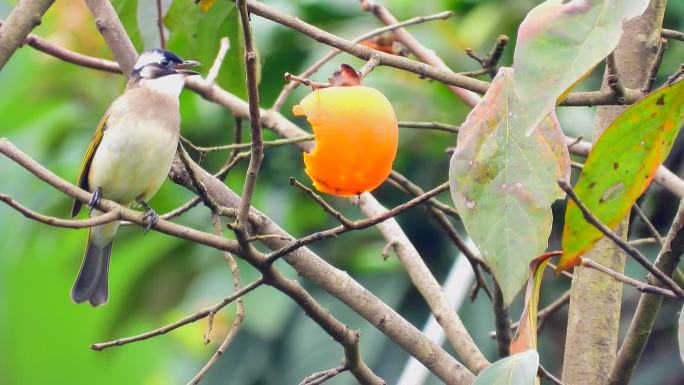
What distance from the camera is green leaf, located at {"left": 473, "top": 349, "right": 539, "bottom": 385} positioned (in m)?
1.04

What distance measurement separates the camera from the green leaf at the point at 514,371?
1.04m

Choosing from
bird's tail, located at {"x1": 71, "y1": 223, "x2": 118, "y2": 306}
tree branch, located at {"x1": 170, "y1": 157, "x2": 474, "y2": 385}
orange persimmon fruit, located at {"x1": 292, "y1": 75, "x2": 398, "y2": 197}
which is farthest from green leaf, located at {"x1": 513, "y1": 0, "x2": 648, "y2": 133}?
bird's tail, located at {"x1": 71, "y1": 223, "x2": 118, "y2": 306}

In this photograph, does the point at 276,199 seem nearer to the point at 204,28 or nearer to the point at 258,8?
the point at 204,28

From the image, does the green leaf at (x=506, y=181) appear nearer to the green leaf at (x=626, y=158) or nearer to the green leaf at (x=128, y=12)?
the green leaf at (x=626, y=158)

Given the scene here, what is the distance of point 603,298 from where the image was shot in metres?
1.53

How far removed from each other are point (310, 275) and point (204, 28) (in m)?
0.75

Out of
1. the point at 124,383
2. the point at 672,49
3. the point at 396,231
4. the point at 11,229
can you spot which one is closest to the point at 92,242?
the point at 396,231

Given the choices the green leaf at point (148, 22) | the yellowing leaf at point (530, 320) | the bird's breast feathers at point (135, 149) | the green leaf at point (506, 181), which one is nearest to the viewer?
the green leaf at point (506, 181)

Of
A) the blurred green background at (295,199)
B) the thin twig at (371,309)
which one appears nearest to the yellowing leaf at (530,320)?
the thin twig at (371,309)

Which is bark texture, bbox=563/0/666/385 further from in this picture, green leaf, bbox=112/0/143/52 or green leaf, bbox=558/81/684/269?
green leaf, bbox=112/0/143/52

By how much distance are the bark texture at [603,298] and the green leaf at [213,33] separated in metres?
0.76

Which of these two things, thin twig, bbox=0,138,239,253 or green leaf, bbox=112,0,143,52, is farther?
green leaf, bbox=112,0,143,52

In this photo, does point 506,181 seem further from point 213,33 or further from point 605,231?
point 213,33

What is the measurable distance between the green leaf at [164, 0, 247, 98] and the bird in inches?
7.9
